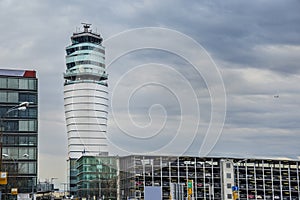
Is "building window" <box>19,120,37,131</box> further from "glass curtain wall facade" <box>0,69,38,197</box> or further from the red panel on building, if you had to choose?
the red panel on building

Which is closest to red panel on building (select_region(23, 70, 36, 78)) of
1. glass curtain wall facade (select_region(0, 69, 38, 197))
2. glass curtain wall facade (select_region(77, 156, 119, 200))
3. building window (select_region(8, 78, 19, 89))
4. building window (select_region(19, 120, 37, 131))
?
glass curtain wall facade (select_region(0, 69, 38, 197))

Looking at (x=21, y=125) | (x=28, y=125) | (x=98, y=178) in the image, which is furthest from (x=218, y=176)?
(x=21, y=125)

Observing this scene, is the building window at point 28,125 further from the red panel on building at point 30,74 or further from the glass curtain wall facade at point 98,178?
the glass curtain wall facade at point 98,178

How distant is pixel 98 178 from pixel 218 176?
37.3 meters

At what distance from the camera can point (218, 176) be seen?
140500 millimetres

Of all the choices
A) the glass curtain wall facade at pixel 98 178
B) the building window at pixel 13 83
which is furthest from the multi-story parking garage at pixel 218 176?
the building window at pixel 13 83

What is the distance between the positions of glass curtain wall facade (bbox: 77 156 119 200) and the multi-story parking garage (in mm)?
2762

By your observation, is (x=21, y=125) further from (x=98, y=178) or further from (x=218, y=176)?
(x=218, y=176)

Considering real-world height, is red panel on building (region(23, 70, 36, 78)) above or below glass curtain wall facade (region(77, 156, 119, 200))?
above

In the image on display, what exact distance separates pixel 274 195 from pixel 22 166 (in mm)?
64598

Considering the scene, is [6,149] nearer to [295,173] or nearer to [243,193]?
[243,193]

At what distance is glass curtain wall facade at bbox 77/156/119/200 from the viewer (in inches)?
5330

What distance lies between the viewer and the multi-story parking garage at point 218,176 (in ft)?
439

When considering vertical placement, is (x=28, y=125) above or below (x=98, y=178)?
above
